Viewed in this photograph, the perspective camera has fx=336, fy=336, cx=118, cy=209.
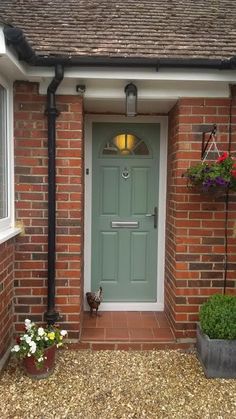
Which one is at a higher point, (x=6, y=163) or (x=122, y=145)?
(x=122, y=145)

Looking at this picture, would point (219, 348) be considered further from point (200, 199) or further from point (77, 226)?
point (77, 226)

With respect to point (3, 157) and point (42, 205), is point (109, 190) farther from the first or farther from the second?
point (3, 157)

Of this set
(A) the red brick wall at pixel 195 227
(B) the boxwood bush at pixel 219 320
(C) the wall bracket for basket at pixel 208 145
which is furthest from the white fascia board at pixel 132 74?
(B) the boxwood bush at pixel 219 320

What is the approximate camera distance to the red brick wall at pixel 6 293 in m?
3.12

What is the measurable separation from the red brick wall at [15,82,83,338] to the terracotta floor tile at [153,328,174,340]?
86cm

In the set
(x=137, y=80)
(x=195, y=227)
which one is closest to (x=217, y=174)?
(x=195, y=227)

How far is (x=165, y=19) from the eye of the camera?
13.1 feet

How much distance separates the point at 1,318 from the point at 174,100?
9.06ft

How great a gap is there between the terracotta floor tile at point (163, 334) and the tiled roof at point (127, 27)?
2.87 meters

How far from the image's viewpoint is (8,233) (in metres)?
3.12

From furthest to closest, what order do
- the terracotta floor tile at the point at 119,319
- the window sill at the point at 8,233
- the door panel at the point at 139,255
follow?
the door panel at the point at 139,255, the terracotta floor tile at the point at 119,319, the window sill at the point at 8,233

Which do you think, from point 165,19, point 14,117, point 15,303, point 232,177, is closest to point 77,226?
point 15,303

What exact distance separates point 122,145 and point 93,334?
7.38ft

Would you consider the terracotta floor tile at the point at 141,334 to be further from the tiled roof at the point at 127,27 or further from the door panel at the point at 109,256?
the tiled roof at the point at 127,27
